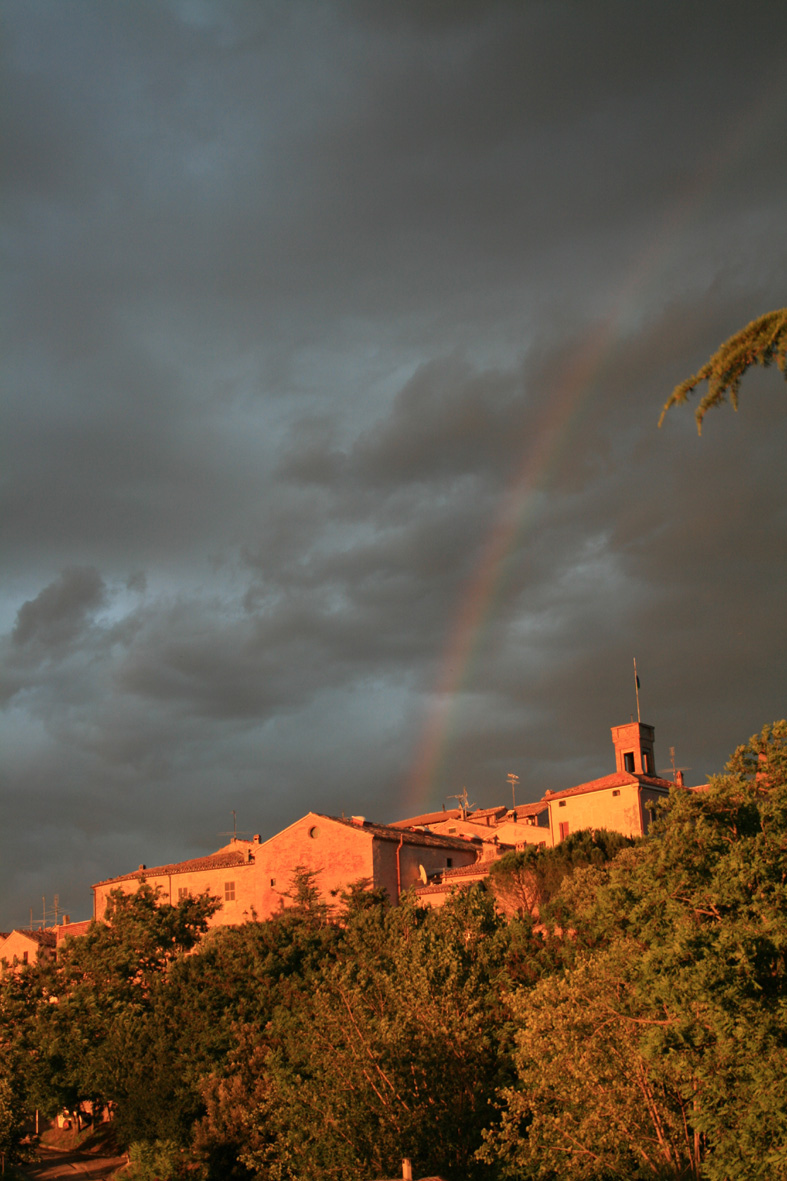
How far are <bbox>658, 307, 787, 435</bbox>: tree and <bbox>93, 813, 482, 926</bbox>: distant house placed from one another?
50303mm

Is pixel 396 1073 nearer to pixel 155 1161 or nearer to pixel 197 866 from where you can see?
pixel 155 1161

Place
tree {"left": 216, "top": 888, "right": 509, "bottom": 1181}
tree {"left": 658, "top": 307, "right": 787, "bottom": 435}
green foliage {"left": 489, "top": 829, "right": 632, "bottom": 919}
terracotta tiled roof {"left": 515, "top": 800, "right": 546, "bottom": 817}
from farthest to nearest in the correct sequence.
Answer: terracotta tiled roof {"left": 515, "top": 800, "right": 546, "bottom": 817} < green foliage {"left": 489, "top": 829, "right": 632, "bottom": 919} < tree {"left": 216, "top": 888, "right": 509, "bottom": 1181} < tree {"left": 658, "top": 307, "right": 787, "bottom": 435}

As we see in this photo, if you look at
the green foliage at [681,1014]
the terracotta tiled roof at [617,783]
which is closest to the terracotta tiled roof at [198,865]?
the terracotta tiled roof at [617,783]

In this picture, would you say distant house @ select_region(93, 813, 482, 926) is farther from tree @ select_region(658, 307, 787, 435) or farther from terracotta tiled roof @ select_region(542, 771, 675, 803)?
tree @ select_region(658, 307, 787, 435)

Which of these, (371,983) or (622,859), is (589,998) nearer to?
(622,859)

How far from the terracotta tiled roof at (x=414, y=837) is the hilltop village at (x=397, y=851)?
8 cm

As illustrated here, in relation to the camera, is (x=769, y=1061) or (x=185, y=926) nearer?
(x=769, y=1061)

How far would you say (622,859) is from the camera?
→ 84.4 feet

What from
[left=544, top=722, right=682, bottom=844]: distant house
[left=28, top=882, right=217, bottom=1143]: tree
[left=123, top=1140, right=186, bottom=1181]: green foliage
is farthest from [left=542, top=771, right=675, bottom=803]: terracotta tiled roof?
[left=123, top=1140, right=186, bottom=1181]: green foliage

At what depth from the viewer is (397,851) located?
6172cm

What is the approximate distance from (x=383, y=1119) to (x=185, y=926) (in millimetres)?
29518

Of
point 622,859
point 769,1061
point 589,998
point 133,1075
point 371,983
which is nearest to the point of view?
point 769,1061

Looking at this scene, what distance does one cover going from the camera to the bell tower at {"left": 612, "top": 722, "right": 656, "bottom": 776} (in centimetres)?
6256

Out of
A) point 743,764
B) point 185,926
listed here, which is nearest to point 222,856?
point 185,926
